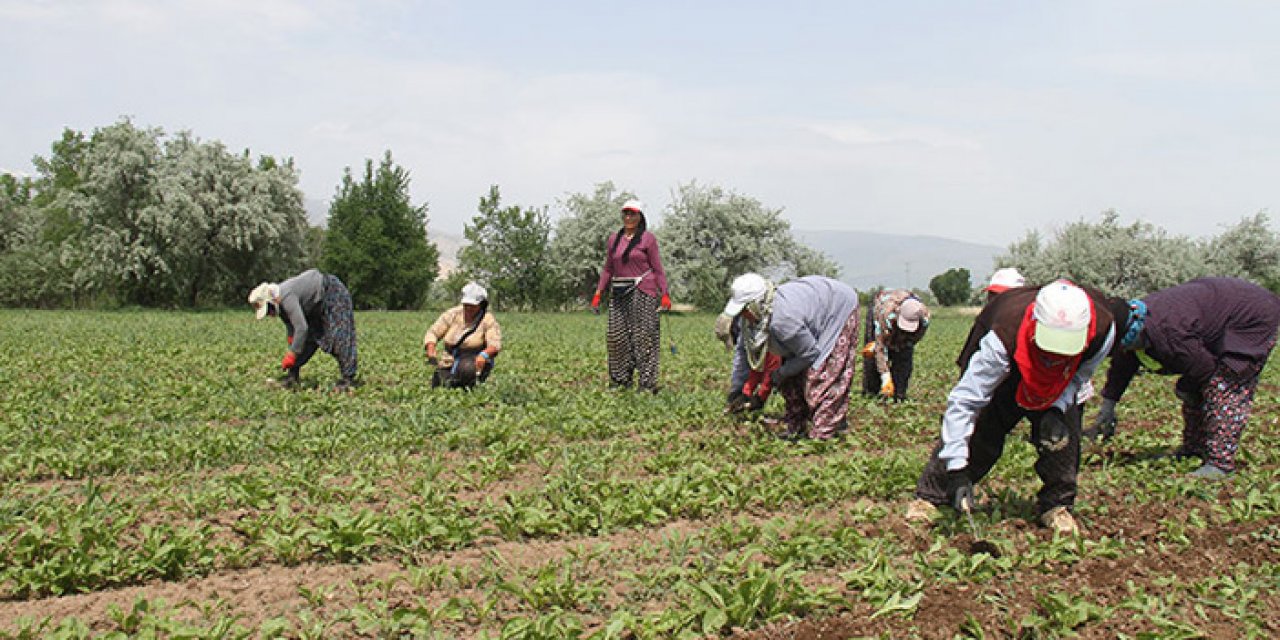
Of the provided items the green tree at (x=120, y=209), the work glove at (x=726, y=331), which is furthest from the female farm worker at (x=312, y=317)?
the green tree at (x=120, y=209)

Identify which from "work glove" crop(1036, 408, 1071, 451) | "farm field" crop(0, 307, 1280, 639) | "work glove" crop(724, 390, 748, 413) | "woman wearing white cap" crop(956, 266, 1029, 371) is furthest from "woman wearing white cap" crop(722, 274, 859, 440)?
"work glove" crop(1036, 408, 1071, 451)

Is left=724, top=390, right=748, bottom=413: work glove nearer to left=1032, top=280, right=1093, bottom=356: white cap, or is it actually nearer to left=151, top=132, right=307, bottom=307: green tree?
left=1032, top=280, right=1093, bottom=356: white cap

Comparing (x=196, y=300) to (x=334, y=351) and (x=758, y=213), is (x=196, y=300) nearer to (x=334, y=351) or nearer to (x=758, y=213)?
(x=758, y=213)

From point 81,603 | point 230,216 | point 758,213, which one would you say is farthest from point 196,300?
point 81,603

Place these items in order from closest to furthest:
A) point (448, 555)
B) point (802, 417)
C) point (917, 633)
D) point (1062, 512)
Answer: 1. point (917, 633)
2. point (448, 555)
3. point (1062, 512)
4. point (802, 417)

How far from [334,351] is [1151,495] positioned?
7603mm

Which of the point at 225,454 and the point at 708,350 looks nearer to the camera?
the point at 225,454

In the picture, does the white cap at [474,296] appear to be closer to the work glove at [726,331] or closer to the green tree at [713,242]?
the work glove at [726,331]

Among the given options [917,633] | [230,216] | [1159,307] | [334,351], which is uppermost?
[230,216]

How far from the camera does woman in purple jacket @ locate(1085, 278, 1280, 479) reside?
5797 millimetres

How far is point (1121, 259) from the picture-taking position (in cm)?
4853

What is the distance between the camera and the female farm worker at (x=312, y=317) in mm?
9031

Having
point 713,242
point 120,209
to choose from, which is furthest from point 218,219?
point 713,242

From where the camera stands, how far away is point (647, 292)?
9383 mm
